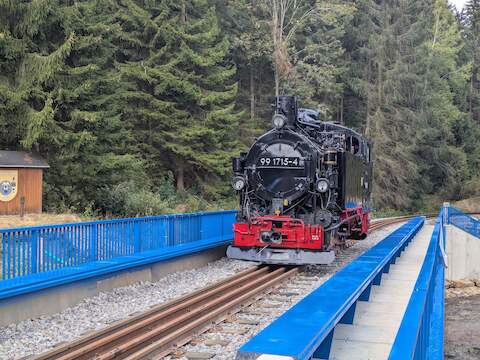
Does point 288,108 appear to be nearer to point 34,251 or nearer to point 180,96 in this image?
point 34,251

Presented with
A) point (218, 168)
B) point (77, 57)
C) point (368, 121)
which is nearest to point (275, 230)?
point (77, 57)

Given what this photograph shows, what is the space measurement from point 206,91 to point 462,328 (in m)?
20.4

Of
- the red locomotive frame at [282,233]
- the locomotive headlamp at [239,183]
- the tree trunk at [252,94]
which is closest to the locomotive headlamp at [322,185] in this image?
the red locomotive frame at [282,233]

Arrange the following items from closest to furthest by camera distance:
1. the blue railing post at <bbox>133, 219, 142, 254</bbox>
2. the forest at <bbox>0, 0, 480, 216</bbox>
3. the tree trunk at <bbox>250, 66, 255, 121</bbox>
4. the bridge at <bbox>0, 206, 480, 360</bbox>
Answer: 1. the bridge at <bbox>0, 206, 480, 360</bbox>
2. the blue railing post at <bbox>133, 219, 142, 254</bbox>
3. the forest at <bbox>0, 0, 480, 216</bbox>
4. the tree trunk at <bbox>250, 66, 255, 121</bbox>

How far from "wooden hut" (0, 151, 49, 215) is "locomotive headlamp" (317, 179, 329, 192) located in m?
9.41

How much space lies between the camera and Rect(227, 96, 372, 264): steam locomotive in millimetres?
12680

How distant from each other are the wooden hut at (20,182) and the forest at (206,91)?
2.03m

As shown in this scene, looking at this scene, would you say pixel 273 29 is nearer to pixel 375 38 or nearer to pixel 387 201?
pixel 375 38

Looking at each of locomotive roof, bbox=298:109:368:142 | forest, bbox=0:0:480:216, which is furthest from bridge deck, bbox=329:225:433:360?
forest, bbox=0:0:480:216

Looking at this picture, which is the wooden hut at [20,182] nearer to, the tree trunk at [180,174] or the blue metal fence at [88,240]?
the blue metal fence at [88,240]

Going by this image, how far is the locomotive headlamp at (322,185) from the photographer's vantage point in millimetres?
12672

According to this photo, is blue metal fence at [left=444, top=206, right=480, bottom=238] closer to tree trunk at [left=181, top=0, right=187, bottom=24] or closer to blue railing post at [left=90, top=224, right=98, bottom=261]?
blue railing post at [left=90, top=224, right=98, bottom=261]

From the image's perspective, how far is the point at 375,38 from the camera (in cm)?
4634

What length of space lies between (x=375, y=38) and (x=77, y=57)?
3085 cm
